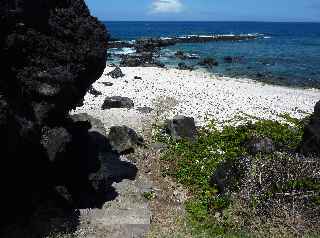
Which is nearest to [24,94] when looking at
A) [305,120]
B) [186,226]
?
[186,226]

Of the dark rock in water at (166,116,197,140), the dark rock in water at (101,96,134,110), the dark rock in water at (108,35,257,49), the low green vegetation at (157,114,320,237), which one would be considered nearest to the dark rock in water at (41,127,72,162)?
the low green vegetation at (157,114,320,237)

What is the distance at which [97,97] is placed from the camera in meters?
29.7

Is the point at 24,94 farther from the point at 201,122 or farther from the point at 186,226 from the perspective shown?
the point at 201,122

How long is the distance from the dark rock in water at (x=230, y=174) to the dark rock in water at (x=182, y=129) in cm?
477

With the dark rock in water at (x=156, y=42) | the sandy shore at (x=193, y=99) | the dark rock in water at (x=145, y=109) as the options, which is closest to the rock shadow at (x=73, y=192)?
the sandy shore at (x=193, y=99)

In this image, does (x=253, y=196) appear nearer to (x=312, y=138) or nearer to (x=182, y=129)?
(x=312, y=138)

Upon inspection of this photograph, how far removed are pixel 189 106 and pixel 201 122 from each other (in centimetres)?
392

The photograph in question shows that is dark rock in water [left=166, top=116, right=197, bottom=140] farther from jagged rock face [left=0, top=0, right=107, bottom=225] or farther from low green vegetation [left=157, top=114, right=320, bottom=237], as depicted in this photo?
jagged rock face [left=0, top=0, right=107, bottom=225]

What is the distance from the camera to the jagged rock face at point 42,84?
13.0 m

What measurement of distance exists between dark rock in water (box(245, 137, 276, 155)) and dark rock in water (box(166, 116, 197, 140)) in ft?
9.42

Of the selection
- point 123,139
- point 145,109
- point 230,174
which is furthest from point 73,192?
point 145,109

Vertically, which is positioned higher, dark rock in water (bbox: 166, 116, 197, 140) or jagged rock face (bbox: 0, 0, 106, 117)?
jagged rock face (bbox: 0, 0, 106, 117)

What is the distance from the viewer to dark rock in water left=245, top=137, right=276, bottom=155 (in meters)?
18.7

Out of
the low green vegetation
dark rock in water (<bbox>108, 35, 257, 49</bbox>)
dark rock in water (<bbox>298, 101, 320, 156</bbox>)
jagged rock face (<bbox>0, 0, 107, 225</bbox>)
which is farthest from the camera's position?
dark rock in water (<bbox>108, 35, 257, 49</bbox>)
